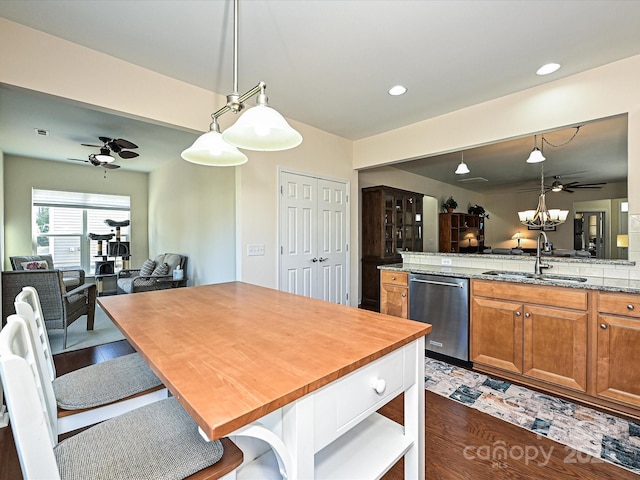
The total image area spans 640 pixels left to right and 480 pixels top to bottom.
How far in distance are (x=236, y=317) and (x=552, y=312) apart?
2.29m

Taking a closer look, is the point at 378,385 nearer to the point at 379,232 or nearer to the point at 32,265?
the point at 379,232

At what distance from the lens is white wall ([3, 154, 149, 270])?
544 centimetres

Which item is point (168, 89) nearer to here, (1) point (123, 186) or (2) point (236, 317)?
(2) point (236, 317)

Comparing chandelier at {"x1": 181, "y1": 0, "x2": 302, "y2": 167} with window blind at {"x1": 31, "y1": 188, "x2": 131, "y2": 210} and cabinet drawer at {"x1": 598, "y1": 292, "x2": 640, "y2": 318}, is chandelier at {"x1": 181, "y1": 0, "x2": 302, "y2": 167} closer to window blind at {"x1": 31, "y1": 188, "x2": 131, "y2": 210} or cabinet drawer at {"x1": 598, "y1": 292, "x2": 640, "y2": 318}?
cabinet drawer at {"x1": 598, "y1": 292, "x2": 640, "y2": 318}

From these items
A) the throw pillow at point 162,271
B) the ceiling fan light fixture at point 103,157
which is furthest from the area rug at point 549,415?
the ceiling fan light fixture at point 103,157

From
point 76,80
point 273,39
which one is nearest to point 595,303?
point 273,39

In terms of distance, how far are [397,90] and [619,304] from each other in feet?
7.92

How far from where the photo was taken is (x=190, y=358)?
3.08 ft

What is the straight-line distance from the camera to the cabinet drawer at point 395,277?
312cm

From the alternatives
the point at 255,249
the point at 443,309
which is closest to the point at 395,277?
the point at 443,309

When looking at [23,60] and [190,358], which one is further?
[23,60]

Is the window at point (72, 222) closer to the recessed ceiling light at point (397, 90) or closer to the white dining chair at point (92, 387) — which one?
the white dining chair at point (92, 387)

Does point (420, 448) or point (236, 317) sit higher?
point (236, 317)

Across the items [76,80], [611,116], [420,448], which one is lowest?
[420,448]
